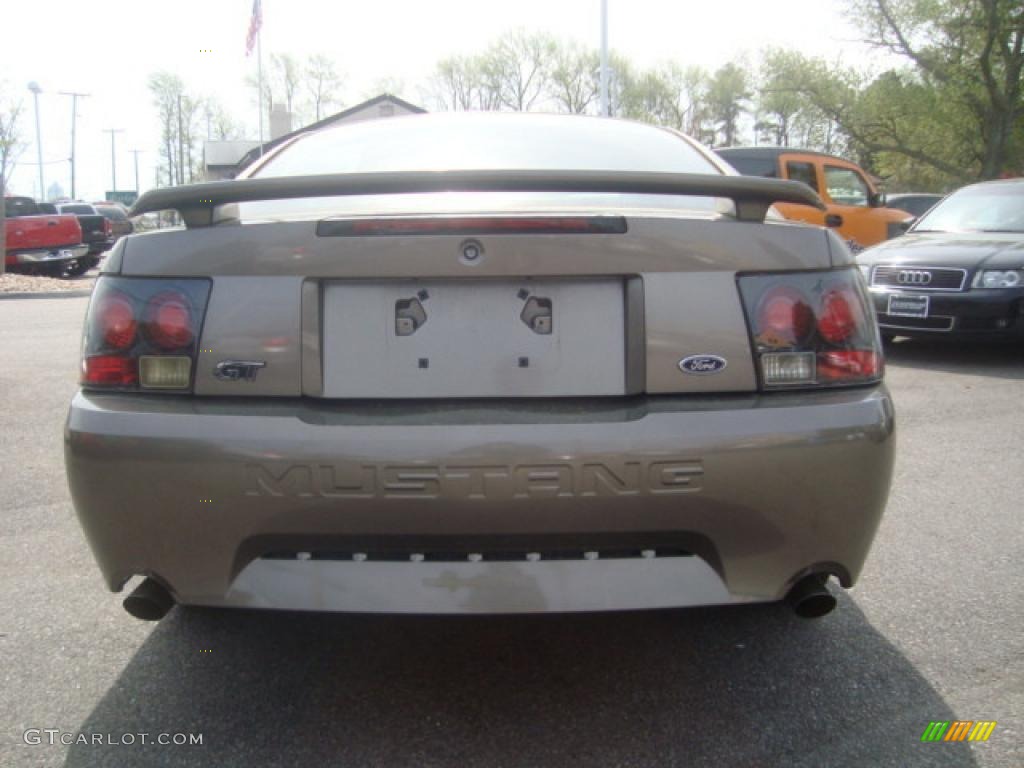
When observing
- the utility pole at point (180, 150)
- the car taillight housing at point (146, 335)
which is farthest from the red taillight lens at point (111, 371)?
the utility pole at point (180, 150)

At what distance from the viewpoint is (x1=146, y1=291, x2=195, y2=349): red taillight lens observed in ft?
6.81

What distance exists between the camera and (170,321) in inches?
82.2

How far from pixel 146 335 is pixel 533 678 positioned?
129cm

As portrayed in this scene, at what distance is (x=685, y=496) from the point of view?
76.5 inches

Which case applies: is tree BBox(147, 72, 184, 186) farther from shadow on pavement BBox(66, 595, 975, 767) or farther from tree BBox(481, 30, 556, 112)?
shadow on pavement BBox(66, 595, 975, 767)

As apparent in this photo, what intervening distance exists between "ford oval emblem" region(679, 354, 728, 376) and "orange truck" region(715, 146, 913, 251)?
10.1 metres

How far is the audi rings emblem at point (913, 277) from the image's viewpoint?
7.68m

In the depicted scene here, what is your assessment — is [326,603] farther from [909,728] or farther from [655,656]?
[909,728]

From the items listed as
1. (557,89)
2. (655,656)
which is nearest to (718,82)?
(557,89)

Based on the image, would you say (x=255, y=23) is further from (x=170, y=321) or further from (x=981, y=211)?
(x=170, y=321)

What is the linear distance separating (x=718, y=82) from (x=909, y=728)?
185ft

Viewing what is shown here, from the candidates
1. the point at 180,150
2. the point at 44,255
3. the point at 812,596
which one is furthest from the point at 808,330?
the point at 180,150

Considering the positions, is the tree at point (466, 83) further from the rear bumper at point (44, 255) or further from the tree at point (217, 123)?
the rear bumper at point (44, 255)

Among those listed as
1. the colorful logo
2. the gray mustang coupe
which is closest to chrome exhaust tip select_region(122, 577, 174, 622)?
the gray mustang coupe
